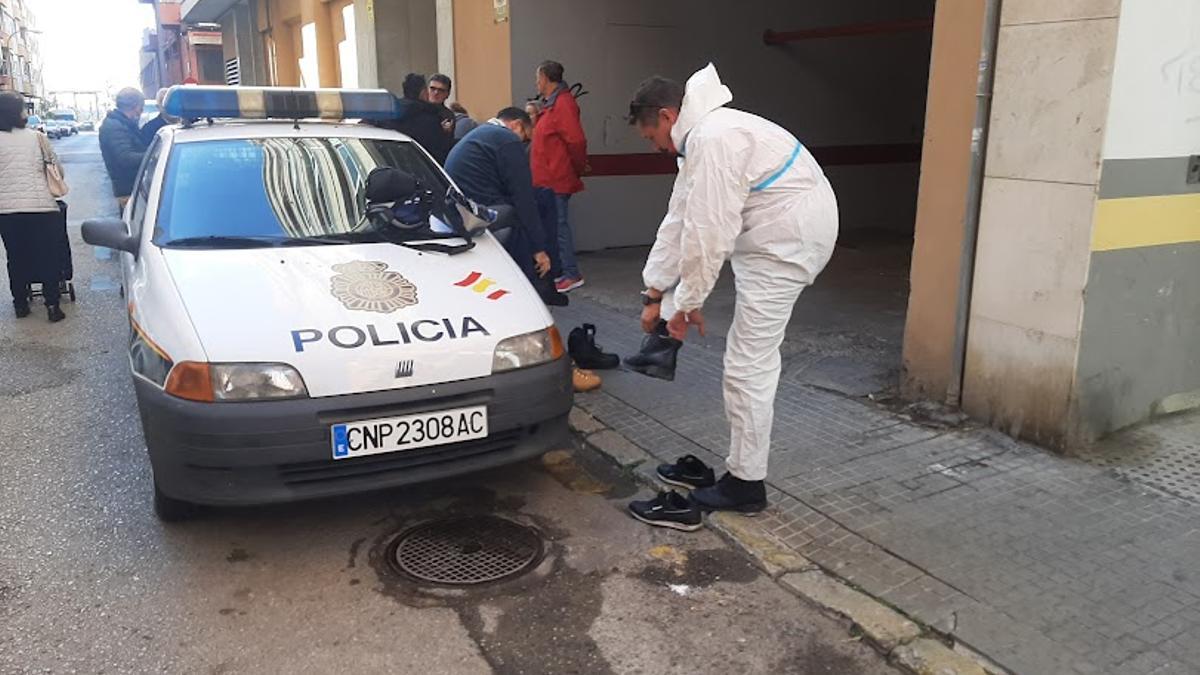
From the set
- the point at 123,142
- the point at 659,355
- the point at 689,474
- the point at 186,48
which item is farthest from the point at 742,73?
the point at 186,48

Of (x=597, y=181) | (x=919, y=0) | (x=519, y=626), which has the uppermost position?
(x=919, y=0)

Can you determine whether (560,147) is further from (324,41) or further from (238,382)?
(324,41)

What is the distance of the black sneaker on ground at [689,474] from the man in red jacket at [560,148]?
11.7ft

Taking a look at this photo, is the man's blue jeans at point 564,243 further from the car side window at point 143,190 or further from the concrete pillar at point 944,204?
the concrete pillar at point 944,204

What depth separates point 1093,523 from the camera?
12.4ft

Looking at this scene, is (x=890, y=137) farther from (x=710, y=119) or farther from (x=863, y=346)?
(x=710, y=119)

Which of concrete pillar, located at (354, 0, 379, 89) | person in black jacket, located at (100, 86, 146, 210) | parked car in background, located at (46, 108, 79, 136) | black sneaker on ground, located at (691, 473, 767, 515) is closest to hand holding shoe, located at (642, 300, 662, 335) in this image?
black sneaker on ground, located at (691, 473, 767, 515)

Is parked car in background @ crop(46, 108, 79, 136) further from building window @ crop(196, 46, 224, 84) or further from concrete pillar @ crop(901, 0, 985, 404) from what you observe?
concrete pillar @ crop(901, 0, 985, 404)

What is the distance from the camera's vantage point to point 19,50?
9550cm

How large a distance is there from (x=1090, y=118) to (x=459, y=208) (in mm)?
3030

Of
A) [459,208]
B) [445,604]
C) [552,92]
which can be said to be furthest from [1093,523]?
[552,92]

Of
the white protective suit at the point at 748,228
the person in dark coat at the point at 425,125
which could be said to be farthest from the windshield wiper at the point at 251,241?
the person in dark coat at the point at 425,125

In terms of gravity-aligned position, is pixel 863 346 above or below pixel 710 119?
below

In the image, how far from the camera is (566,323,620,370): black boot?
5.91 m
